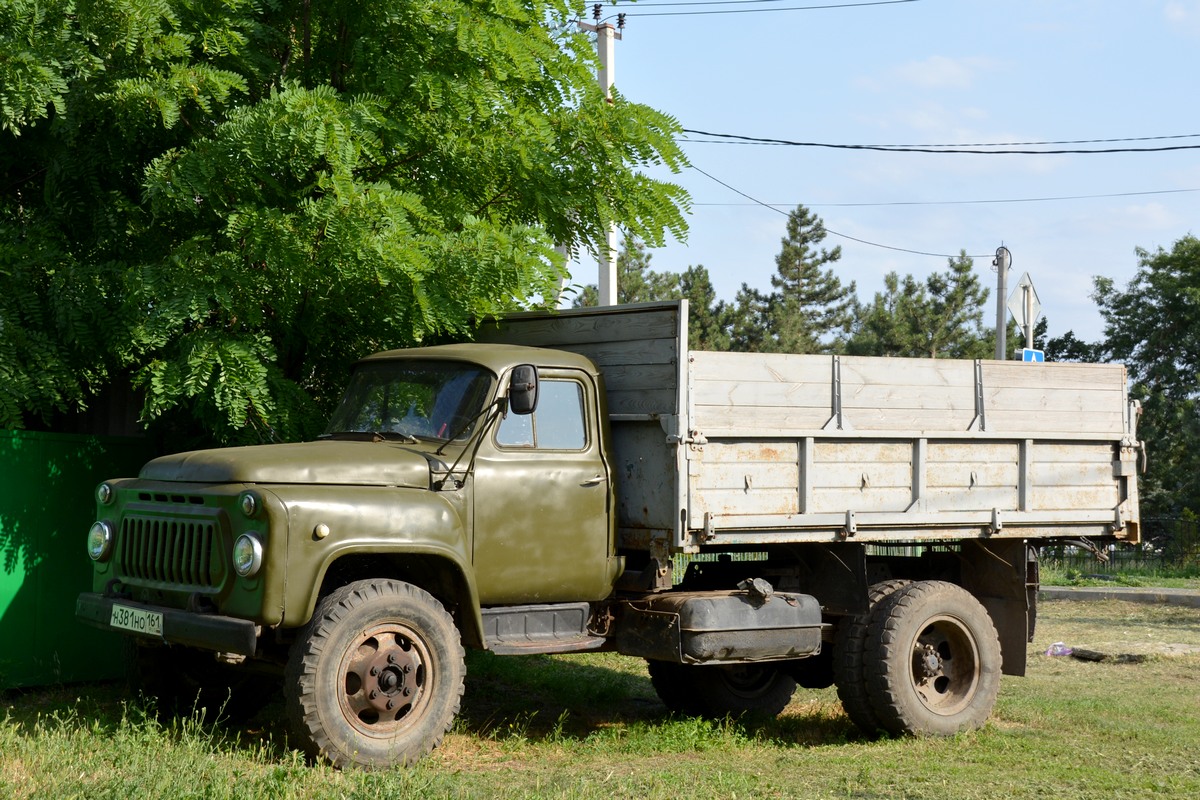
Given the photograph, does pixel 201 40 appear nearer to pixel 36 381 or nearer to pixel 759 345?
pixel 36 381

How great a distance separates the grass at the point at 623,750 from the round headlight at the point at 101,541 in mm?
926

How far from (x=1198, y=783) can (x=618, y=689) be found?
450 centimetres

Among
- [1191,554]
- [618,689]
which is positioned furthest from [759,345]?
[618,689]

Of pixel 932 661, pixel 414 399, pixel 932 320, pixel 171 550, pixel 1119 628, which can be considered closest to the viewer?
pixel 171 550

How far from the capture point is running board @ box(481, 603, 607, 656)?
767cm

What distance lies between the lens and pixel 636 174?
997 cm

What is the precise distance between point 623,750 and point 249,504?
2.88 metres

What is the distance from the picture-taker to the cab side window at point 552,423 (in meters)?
7.80

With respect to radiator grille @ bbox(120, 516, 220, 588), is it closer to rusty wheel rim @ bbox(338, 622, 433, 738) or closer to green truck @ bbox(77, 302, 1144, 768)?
green truck @ bbox(77, 302, 1144, 768)

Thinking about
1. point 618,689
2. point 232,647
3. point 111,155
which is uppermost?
point 111,155

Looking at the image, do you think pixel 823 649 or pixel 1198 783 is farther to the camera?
pixel 823 649

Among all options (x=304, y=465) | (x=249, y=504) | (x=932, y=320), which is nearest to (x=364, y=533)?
(x=304, y=465)

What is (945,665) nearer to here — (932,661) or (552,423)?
(932,661)

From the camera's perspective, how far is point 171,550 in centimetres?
716
